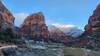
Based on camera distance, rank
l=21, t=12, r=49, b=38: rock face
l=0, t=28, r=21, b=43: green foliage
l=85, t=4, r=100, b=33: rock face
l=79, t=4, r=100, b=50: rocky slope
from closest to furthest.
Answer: l=0, t=28, r=21, b=43: green foliage
l=79, t=4, r=100, b=50: rocky slope
l=85, t=4, r=100, b=33: rock face
l=21, t=12, r=49, b=38: rock face

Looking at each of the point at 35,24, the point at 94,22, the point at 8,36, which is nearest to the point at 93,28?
the point at 94,22

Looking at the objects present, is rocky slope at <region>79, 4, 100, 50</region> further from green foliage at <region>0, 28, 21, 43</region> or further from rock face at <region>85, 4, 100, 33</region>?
green foliage at <region>0, 28, 21, 43</region>

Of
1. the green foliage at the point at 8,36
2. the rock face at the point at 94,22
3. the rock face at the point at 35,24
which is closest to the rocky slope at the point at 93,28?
the rock face at the point at 94,22

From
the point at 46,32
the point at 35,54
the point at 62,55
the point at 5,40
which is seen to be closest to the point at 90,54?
the point at 62,55

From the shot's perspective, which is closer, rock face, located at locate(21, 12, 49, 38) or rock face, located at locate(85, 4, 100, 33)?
rock face, located at locate(85, 4, 100, 33)

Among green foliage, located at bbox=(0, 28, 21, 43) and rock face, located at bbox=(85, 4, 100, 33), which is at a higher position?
rock face, located at bbox=(85, 4, 100, 33)

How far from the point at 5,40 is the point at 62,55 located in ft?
35.4

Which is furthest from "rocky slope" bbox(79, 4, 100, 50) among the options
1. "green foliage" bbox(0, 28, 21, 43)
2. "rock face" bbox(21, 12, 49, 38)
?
"green foliage" bbox(0, 28, 21, 43)

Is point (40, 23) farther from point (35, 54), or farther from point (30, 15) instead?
point (35, 54)

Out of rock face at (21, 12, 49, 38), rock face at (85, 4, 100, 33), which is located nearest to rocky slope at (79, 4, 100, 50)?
rock face at (85, 4, 100, 33)

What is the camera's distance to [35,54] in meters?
31.2

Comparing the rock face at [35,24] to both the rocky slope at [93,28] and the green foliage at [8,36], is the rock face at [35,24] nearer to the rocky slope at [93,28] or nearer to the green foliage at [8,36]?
the rocky slope at [93,28]

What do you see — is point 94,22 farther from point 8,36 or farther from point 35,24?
point 8,36

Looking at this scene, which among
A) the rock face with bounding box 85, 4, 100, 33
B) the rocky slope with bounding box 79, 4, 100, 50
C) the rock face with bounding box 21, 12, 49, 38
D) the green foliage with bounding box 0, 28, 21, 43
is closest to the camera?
the green foliage with bounding box 0, 28, 21, 43
